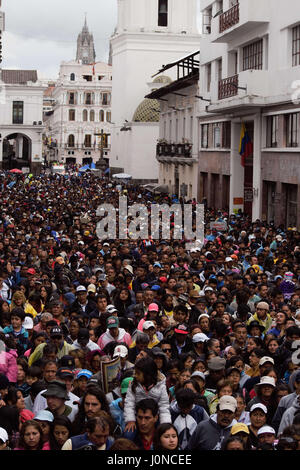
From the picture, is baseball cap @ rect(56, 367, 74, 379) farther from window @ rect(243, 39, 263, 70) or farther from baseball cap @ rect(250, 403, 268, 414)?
window @ rect(243, 39, 263, 70)

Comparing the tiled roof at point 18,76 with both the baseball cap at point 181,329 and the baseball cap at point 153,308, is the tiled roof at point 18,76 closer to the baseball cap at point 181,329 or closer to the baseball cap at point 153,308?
the baseball cap at point 153,308

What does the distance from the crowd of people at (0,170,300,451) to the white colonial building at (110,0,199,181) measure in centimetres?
4727

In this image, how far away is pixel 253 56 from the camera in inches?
1371

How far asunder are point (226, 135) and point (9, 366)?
31.8 m

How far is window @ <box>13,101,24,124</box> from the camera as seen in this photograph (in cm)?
8800

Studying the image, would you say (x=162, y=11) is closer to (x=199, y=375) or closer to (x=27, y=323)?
(x=27, y=323)

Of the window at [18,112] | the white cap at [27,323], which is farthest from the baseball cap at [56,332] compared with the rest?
the window at [18,112]

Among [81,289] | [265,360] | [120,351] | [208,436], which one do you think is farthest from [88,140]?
[208,436]

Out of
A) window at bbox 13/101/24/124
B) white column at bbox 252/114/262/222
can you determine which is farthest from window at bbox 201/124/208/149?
window at bbox 13/101/24/124

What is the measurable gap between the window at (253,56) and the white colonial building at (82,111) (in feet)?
248

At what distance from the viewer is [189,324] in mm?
12539

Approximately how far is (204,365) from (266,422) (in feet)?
4.14

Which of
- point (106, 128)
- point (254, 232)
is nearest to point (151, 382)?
point (254, 232)

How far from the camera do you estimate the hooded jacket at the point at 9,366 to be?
958 cm
